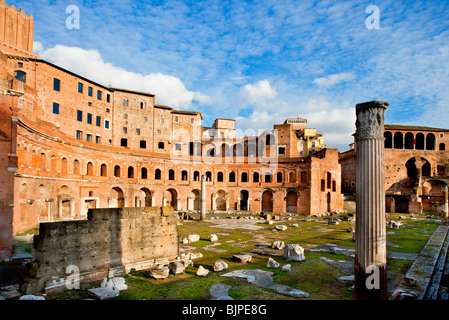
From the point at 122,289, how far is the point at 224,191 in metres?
32.5

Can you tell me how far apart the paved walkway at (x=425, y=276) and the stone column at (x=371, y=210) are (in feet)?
6.44

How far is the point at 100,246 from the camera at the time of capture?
9984 millimetres

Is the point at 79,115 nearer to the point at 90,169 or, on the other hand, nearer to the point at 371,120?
the point at 90,169

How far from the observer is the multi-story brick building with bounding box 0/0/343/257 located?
22359 millimetres

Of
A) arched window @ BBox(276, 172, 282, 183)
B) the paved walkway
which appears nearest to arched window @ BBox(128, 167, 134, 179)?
arched window @ BBox(276, 172, 282, 183)

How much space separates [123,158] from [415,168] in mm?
43700

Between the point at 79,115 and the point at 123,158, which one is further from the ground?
the point at 79,115

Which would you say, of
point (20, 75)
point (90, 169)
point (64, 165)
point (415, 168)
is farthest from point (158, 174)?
point (415, 168)

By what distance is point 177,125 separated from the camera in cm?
4409

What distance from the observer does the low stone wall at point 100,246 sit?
28.5 feet

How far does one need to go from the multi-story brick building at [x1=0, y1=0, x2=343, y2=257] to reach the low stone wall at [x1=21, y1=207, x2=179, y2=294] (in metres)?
10.2

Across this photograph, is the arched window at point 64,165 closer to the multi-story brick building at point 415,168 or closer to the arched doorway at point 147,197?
the arched doorway at point 147,197

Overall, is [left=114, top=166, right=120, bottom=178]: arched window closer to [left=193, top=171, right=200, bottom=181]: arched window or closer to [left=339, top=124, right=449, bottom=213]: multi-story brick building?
[left=193, top=171, right=200, bottom=181]: arched window

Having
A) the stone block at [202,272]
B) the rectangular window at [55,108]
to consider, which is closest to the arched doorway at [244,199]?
the rectangular window at [55,108]
